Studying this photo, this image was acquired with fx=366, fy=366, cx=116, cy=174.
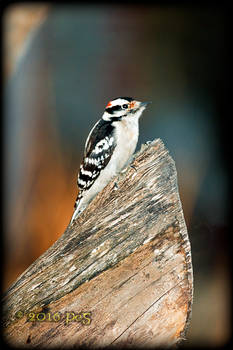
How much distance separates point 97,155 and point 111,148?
99 mm

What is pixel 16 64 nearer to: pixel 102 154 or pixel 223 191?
pixel 102 154

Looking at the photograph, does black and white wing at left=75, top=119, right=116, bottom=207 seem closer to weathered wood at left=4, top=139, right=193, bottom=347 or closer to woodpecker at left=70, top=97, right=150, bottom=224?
woodpecker at left=70, top=97, right=150, bottom=224

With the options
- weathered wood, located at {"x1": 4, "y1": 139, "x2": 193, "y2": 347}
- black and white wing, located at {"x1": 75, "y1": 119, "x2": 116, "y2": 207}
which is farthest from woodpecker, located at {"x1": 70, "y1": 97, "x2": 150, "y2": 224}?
weathered wood, located at {"x1": 4, "y1": 139, "x2": 193, "y2": 347}

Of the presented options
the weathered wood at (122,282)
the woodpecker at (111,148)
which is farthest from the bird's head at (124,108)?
the weathered wood at (122,282)

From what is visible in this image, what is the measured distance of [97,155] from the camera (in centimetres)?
229

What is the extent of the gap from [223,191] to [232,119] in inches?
21.7

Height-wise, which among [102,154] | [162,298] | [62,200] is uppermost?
[102,154]

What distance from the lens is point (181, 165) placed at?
2.64 metres

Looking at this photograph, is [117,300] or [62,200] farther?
[62,200]

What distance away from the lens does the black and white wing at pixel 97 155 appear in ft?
7.50

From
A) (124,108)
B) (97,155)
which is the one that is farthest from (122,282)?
(124,108)

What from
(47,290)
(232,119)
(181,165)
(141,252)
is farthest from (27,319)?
(232,119)

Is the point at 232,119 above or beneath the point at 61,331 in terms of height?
above

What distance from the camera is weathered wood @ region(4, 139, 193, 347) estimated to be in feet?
4.53
